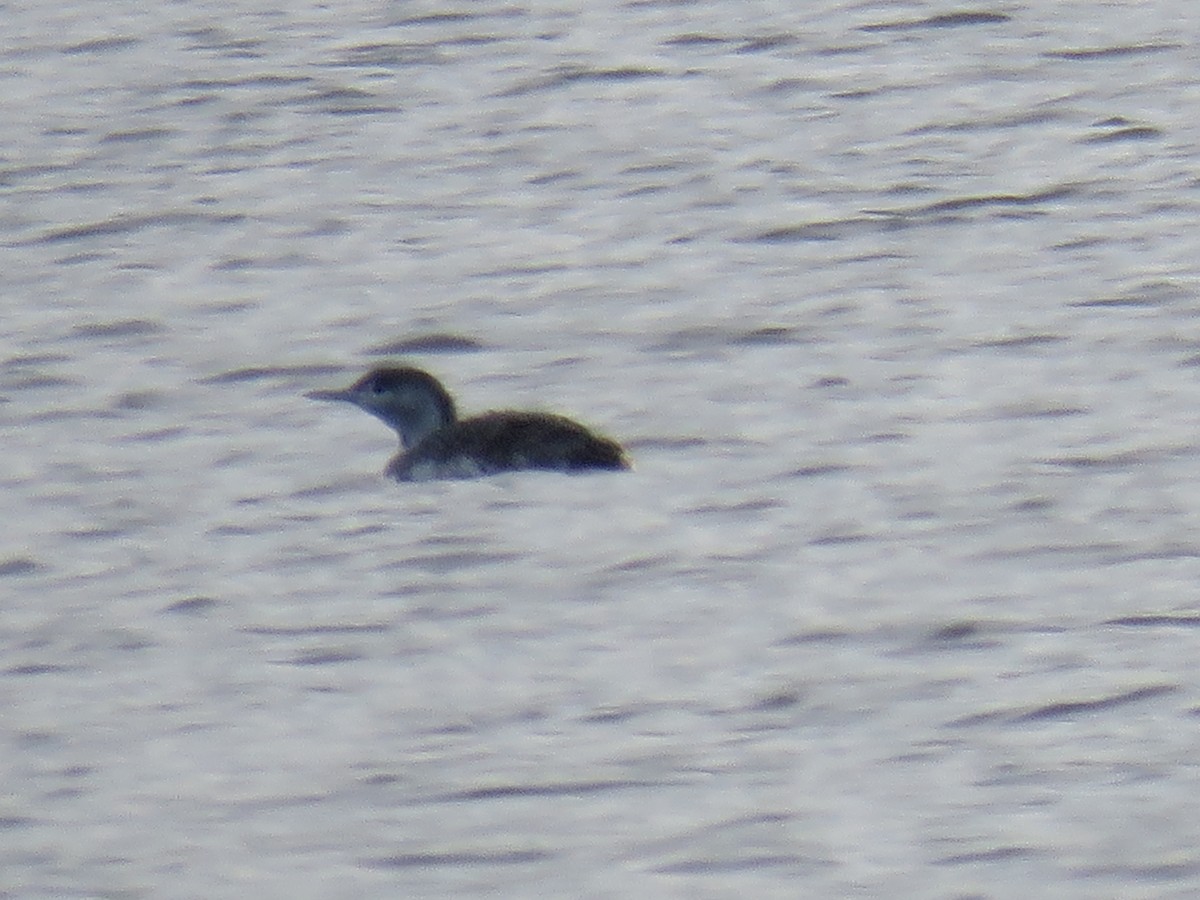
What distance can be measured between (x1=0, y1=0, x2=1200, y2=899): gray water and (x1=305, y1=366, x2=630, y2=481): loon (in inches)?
4.3

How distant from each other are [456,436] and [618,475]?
1.91ft

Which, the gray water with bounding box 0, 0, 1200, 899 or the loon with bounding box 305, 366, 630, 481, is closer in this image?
the gray water with bounding box 0, 0, 1200, 899

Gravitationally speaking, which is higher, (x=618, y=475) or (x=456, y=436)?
(x=456, y=436)

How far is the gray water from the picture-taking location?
8.45 meters

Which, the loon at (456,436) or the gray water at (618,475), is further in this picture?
the loon at (456,436)

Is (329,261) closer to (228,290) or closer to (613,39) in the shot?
(228,290)

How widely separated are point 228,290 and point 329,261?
0.58 m

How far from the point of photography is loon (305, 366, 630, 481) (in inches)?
454

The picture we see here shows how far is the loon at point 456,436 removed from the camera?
37.9 ft

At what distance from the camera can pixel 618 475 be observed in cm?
1167

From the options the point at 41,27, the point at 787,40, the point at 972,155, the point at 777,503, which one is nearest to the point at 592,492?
the point at 777,503

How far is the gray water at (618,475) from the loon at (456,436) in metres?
0.11

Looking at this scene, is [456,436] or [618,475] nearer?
[618,475]

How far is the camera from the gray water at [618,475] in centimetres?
845
